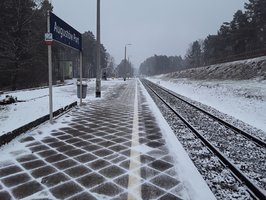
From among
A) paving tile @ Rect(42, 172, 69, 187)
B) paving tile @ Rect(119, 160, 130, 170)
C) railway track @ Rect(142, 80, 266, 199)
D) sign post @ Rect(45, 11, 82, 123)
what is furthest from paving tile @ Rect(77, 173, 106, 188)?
sign post @ Rect(45, 11, 82, 123)

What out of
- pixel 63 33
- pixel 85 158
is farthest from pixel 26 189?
pixel 63 33

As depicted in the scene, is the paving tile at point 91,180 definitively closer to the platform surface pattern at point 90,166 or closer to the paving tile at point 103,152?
the platform surface pattern at point 90,166

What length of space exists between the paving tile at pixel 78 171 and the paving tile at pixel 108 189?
0.56m

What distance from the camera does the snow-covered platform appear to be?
12.5ft

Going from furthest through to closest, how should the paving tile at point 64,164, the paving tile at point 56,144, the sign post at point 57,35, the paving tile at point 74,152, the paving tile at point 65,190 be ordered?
the sign post at point 57,35 < the paving tile at point 56,144 < the paving tile at point 74,152 < the paving tile at point 64,164 < the paving tile at point 65,190

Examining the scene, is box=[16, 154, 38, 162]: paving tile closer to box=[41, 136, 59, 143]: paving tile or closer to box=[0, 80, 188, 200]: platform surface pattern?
box=[0, 80, 188, 200]: platform surface pattern

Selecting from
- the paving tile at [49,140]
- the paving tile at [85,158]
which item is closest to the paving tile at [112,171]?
the paving tile at [85,158]

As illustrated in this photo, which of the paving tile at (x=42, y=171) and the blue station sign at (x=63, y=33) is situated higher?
the blue station sign at (x=63, y=33)

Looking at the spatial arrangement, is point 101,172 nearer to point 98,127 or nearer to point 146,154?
point 146,154

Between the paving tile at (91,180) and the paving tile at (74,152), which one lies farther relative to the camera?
the paving tile at (74,152)

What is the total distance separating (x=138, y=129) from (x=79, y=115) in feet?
9.80

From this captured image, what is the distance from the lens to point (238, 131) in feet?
28.2

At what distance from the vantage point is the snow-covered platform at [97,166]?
380cm

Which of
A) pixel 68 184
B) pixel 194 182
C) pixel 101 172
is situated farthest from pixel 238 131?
pixel 68 184
